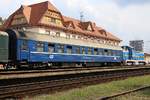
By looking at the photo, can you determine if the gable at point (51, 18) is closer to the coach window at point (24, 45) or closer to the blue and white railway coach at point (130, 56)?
the blue and white railway coach at point (130, 56)

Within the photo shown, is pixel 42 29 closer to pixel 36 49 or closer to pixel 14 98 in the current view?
pixel 36 49

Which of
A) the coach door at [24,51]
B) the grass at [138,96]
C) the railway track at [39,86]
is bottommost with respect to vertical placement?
the grass at [138,96]

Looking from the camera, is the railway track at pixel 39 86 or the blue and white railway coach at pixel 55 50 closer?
the railway track at pixel 39 86

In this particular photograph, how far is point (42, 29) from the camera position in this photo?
67.2 meters

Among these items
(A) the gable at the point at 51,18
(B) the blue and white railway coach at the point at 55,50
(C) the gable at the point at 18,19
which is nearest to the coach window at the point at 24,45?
(B) the blue and white railway coach at the point at 55,50

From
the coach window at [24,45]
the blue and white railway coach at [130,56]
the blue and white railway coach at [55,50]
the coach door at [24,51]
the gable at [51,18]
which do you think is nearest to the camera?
the blue and white railway coach at [55,50]

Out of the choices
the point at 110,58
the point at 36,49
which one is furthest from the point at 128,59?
the point at 36,49

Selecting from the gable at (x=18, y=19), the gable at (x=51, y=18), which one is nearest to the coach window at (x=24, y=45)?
the gable at (x=51, y=18)

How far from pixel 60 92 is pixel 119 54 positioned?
28975 millimetres

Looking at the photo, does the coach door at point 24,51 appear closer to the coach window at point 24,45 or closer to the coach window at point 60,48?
the coach window at point 24,45

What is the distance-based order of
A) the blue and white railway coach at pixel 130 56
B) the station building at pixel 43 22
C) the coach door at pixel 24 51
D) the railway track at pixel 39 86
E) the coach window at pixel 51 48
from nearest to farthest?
the railway track at pixel 39 86 < the coach door at pixel 24 51 < the coach window at pixel 51 48 < the blue and white railway coach at pixel 130 56 < the station building at pixel 43 22

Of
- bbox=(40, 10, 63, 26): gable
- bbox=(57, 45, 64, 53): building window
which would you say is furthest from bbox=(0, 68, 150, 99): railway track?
bbox=(40, 10, 63, 26): gable

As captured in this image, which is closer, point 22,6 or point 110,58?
point 110,58

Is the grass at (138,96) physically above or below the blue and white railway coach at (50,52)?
below
